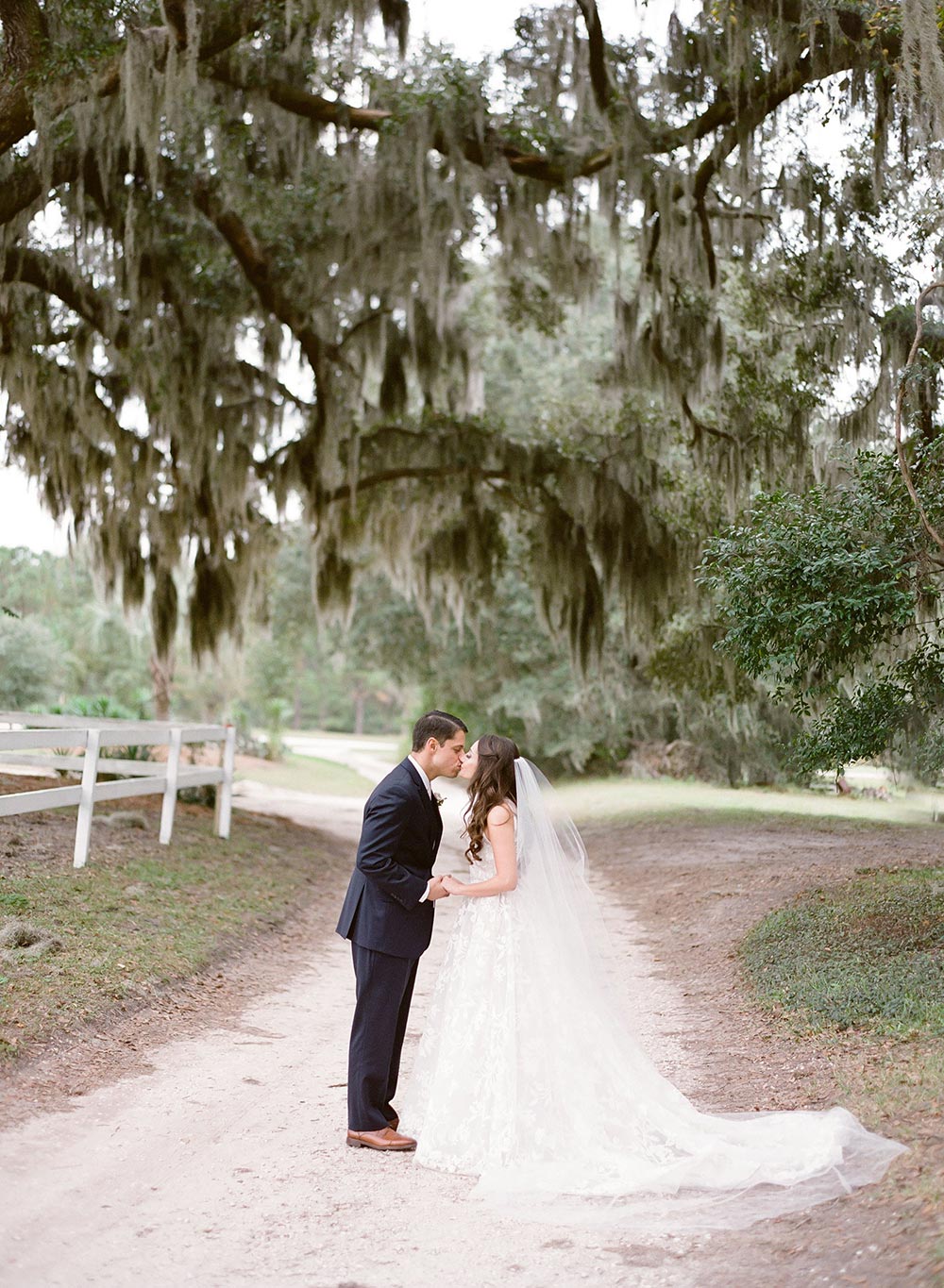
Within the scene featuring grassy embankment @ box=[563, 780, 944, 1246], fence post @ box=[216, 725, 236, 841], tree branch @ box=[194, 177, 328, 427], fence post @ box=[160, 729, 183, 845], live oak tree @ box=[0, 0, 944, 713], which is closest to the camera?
grassy embankment @ box=[563, 780, 944, 1246]

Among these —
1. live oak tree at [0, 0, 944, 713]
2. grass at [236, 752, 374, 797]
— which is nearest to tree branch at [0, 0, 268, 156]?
live oak tree at [0, 0, 944, 713]

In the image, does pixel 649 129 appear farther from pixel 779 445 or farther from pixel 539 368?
pixel 539 368

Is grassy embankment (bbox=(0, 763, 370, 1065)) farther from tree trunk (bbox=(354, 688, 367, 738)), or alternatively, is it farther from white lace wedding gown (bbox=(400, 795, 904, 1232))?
tree trunk (bbox=(354, 688, 367, 738))

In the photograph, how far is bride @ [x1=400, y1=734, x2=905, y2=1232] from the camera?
3875 millimetres

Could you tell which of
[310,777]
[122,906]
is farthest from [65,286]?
[310,777]

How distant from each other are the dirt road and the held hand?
91 centimetres

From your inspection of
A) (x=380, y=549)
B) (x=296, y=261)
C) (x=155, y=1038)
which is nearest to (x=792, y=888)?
Answer: (x=155, y=1038)

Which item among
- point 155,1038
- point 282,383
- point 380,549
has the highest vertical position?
point 282,383

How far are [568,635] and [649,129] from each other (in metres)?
6.82

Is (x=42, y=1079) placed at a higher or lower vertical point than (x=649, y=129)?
lower

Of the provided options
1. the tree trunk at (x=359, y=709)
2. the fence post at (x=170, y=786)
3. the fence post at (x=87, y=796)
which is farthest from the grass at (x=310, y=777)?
the tree trunk at (x=359, y=709)

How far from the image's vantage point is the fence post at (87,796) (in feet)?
27.9

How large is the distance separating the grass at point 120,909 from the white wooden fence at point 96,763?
1.11ft

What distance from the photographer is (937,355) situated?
8.30 metres
